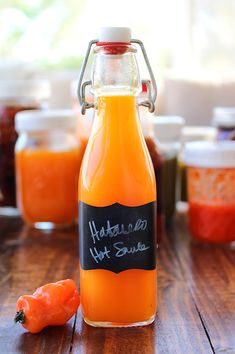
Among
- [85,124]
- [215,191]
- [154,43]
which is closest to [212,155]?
[215,191]

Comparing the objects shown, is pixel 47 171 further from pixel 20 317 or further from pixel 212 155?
pixel 20 317

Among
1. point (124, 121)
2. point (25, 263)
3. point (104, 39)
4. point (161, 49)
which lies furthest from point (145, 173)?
point (161, 49)

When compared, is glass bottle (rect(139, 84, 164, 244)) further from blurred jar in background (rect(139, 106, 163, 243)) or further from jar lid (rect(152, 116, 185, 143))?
jar lid (rect(152, 116, 185, 143))

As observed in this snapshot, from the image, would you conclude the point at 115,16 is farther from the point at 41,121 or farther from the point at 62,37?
the point at 41,121

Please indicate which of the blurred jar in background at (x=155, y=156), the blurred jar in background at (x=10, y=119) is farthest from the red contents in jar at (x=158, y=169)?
the blurred jar in background at (x=10, y=119)

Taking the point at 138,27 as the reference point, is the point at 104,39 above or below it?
above

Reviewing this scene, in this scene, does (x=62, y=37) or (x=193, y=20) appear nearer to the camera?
(x=193, y=20)

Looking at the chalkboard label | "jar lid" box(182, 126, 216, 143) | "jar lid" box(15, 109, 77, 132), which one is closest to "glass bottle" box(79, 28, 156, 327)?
the chalkboard label
